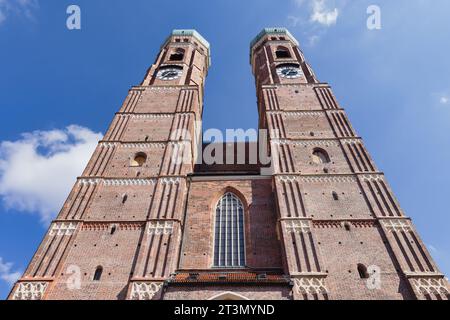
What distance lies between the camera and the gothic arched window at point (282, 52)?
32.9 metres

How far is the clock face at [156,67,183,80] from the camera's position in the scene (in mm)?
28672

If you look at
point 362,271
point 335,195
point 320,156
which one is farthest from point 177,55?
point 362,271

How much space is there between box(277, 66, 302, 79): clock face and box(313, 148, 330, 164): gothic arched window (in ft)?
32.0

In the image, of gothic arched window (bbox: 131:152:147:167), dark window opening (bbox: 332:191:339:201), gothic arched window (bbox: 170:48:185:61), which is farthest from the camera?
gothic arched window (bbox: 170:48:185:61)

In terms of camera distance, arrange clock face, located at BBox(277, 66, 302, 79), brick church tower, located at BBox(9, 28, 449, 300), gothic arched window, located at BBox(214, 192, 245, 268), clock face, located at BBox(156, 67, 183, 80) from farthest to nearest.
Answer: clock face, located at BBox(156, 67, 183, 80) < clock face, located at BBox(277, 66, 302, 79) < gothic arched window, located at BBox(214, 192, 245, 268) < brick church tower, located at BBox(9, 28, 449, 300)

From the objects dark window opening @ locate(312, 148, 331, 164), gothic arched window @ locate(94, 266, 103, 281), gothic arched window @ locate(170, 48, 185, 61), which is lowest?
gothic arched window @ locate(94, 266, 103, 281)

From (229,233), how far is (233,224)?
0.61m

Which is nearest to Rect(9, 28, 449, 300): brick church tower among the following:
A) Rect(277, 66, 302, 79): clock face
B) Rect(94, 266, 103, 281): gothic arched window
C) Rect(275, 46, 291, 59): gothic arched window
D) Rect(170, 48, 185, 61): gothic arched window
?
Rect(94, 266, 103, 281): gothic arched window

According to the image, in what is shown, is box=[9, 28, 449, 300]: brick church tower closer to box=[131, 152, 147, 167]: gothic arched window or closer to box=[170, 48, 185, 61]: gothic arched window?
box=[131, 152, 147, 167]: gothic arched window

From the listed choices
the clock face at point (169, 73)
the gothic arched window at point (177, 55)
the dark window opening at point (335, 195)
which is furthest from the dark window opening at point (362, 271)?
the gothic arched window at point (177, 55)

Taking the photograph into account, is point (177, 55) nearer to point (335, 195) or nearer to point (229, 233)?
point (229, 233)

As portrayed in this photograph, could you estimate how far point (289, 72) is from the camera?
1129 inches

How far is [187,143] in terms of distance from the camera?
828 inches

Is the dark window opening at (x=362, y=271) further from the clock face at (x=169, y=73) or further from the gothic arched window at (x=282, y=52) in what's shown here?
the gothic arched window at (x=282, y=52)
